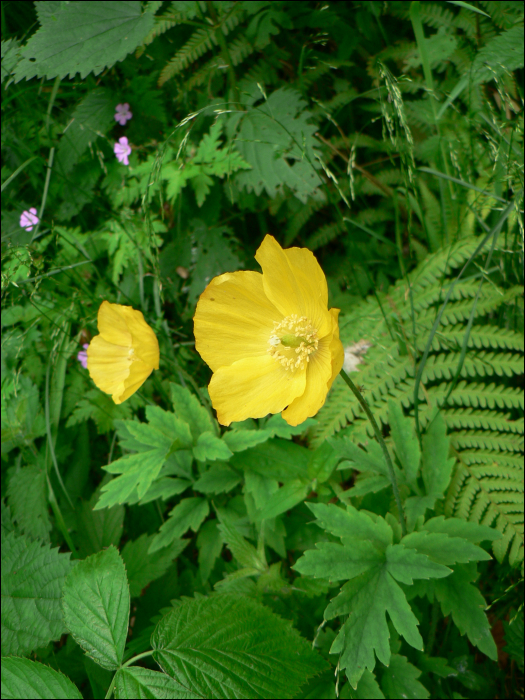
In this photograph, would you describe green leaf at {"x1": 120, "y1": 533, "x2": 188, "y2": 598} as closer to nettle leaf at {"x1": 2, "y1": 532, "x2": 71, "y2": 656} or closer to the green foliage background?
A: the green foliage background

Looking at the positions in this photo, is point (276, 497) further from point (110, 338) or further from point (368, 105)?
point (368, 105)

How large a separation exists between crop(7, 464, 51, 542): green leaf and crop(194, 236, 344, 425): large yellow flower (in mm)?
1258

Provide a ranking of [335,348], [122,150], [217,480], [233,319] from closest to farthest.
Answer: [335,348] < [233,319] < [217,480] < [122,150]

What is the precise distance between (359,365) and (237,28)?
1.84m

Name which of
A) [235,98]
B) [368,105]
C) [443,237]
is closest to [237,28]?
[235,98]

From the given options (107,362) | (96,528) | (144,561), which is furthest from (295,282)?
(96,528)

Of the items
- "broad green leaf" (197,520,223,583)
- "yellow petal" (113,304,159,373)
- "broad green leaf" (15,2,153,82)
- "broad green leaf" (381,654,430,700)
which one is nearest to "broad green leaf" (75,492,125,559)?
"broad green leaf" (197,520,223,583)

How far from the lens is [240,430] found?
6.68 feet

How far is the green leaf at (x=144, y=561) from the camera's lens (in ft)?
6.80

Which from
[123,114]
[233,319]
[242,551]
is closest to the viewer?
[233,319]

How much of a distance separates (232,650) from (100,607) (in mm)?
392

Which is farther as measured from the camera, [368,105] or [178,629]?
[368,105]

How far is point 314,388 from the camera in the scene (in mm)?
1497

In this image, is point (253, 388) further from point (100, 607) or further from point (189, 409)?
point (100, 607)
